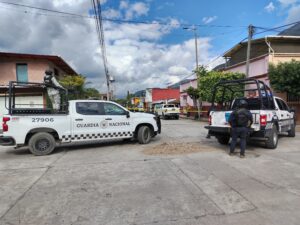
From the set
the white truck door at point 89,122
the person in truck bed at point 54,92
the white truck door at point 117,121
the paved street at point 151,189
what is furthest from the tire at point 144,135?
the person in truck bed at point 54,92

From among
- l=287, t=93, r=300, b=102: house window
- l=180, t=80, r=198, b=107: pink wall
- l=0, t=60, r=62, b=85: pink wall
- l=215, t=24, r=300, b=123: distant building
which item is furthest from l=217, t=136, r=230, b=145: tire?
l=180, t=80, r=198, b=107: pink wall

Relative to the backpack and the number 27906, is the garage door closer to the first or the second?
the number 27906

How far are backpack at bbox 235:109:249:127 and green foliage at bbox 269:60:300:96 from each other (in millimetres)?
9593

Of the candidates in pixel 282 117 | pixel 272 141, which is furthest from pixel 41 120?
pixel 282 117

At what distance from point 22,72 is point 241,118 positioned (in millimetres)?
19345

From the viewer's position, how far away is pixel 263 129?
304 inches

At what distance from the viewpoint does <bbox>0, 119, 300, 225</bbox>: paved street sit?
362 cm

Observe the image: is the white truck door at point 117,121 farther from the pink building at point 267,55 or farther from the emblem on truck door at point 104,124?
the pink building at point 267,55

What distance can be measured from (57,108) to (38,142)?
1.73 m

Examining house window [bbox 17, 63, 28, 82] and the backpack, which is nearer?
the backpack

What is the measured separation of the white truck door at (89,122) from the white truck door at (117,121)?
172 millimetres

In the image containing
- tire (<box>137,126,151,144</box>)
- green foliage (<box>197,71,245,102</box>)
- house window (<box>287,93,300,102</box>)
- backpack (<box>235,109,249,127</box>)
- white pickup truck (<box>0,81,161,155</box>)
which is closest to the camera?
backpack (<box>235,109,249,127</box>)

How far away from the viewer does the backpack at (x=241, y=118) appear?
7234mm

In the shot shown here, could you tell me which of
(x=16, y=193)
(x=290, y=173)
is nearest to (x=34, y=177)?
(x=16, y=193)
